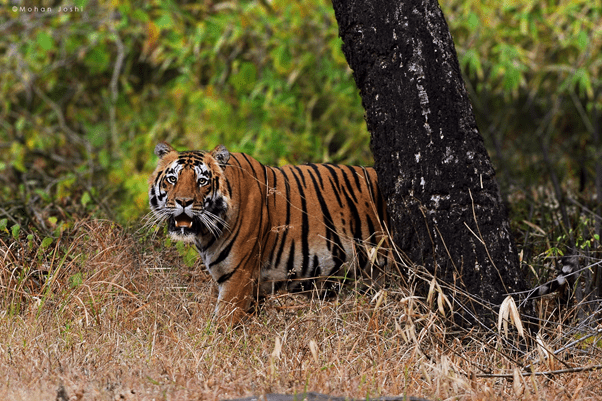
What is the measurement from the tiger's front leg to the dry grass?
0.23 feet

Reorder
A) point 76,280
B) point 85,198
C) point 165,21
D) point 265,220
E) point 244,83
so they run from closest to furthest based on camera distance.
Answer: point 76,280 → point 265,220 → point 85,198 → point 165,21 → point 244,83

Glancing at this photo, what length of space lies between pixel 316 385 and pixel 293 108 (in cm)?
600

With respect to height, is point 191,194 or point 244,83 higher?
point 244,83

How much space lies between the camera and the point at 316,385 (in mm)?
2635

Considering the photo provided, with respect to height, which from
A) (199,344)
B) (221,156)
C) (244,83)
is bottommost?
(199,344)

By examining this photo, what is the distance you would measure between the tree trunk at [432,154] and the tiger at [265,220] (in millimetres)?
259

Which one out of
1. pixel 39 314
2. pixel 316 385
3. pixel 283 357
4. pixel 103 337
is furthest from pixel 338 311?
pixel 39 314

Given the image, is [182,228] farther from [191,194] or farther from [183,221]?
[191,194]

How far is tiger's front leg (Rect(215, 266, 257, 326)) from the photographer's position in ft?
11.3

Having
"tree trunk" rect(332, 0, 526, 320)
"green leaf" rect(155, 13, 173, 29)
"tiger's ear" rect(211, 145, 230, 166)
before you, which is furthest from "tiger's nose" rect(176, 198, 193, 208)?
"green leaf" rect(155, 13, 173, 29)

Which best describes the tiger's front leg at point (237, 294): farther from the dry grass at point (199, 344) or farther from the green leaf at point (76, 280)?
the green leaf at point (76, 280)

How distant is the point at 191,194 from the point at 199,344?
2.57ft

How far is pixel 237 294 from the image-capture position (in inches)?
137

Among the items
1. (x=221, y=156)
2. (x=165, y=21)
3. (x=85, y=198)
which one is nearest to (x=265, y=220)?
(x=221, y=156)
